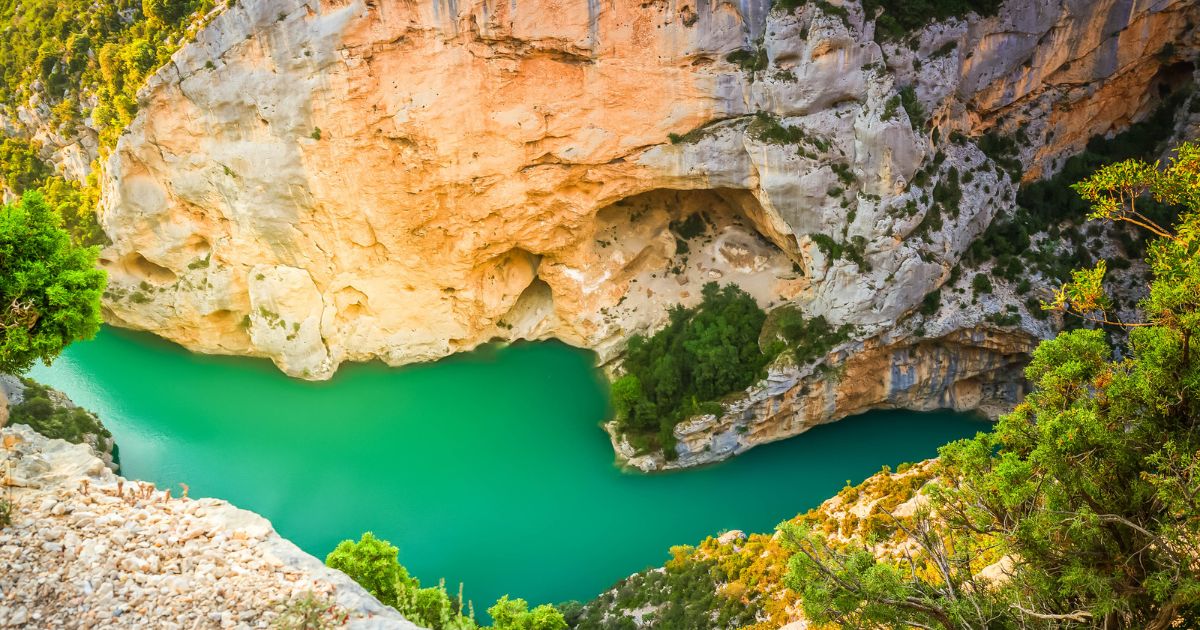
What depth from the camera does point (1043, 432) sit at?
7539mm

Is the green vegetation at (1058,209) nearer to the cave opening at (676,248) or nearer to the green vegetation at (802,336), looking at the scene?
the green vegetation at (802,336)

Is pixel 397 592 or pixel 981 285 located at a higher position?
pixel 981 285

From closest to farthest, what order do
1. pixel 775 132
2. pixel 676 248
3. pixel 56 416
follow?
pixel 56 416, pixel 775 132, pixel 676 248

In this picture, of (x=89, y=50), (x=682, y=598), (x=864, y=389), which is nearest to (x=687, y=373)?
(x=864, y=389)

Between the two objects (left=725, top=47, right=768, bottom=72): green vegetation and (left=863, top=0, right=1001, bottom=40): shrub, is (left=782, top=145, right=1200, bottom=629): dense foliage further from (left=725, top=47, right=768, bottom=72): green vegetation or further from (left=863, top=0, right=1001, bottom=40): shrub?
(left=863, top=0, right=1001, bottom=40): shrub

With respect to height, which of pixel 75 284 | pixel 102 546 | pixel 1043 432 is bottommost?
pixel 1043 432

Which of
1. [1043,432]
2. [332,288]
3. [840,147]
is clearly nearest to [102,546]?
[1043,432]

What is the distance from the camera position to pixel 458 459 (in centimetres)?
2134

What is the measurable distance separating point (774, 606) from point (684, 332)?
10.8m

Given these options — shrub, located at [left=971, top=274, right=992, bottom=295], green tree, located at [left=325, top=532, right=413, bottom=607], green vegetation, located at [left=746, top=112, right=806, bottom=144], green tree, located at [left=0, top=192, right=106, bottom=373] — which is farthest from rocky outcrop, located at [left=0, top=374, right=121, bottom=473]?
shrub, located at [left=971, top=274, right=992, bottom=295]

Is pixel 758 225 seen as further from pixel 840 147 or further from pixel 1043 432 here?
pixel 1043 432

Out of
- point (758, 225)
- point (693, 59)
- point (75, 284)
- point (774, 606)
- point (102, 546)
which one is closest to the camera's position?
point (102, 546)

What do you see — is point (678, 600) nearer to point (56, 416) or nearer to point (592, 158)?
point (592, 158)

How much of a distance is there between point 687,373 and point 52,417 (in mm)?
15666
